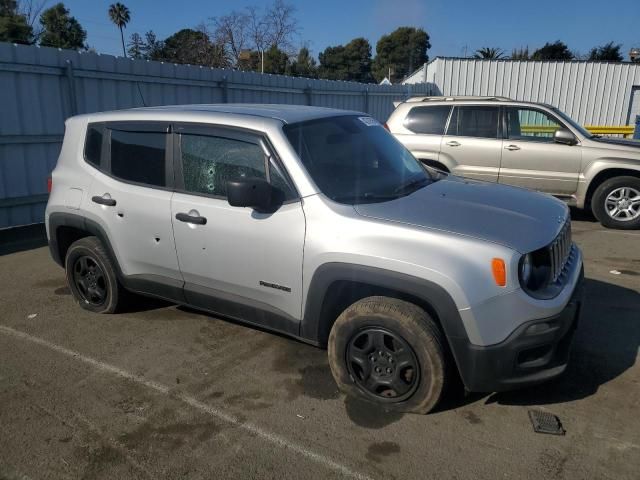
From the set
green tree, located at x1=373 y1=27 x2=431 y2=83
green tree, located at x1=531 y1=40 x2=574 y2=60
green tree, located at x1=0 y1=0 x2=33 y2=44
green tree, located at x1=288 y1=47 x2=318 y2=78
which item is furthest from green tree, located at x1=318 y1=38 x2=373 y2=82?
green tree, located at x1=0 y1=0 x2=33 y2=44

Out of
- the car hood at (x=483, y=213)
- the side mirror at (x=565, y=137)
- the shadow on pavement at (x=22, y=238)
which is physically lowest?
the shadow on pavement at (x=22, y=238)

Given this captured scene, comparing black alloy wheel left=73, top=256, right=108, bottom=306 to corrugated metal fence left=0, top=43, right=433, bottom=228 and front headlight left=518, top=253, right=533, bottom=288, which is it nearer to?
front headlight left=518, top=253, right=533, bottom=288

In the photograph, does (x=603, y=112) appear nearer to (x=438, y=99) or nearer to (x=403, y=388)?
(x=438, y=99)

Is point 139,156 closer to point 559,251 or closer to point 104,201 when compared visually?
point 104,201

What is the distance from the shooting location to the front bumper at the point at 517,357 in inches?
110

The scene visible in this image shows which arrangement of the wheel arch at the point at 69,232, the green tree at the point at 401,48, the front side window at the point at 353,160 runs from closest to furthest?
the front side window at the point at 353,160, the wheel arch at the point at 69,232, the green tree at the point at 401,48

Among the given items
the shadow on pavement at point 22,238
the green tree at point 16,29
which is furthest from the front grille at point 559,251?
the green tree at point 16,29

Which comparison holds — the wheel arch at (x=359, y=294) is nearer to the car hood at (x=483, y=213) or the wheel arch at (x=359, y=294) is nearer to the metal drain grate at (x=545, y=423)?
the car hood at (x=483, y=213)

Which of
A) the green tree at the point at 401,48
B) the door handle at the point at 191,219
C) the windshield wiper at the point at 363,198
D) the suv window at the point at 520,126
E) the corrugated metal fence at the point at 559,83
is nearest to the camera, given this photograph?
the windshield wiper at the point at 363,198

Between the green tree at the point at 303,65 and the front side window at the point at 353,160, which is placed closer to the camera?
the front side window at the point at 353,160

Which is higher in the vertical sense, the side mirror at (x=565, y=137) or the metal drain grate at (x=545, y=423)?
the side mirror at (x=565, y=137)

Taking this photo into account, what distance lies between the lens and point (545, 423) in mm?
3027

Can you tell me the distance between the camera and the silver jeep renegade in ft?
9.27

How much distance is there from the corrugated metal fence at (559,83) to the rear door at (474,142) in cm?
1261
